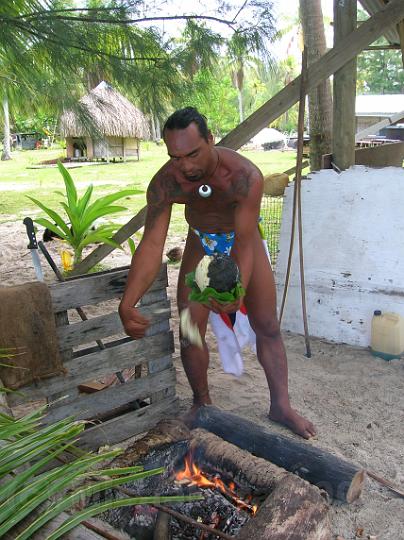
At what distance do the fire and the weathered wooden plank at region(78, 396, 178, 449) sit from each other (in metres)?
0.64

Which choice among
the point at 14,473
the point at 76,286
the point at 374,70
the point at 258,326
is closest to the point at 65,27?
the point at 76,286

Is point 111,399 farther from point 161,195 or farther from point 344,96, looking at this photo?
point 344,96

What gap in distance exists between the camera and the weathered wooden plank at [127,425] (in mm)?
2662

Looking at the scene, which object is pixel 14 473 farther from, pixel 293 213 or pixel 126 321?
pixel 293 213

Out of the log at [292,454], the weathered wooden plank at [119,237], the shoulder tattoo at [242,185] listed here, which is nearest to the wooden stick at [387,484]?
the log at [292,454]

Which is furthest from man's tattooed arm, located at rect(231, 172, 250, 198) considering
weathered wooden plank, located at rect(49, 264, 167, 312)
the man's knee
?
the man's knee

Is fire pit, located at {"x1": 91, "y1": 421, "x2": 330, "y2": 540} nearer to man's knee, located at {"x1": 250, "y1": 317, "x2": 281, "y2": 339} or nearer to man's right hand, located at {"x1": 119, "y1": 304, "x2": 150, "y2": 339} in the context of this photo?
man's right hand, located at {"x1": 119, "y1": 304, "x2": 150, "y2": 339}

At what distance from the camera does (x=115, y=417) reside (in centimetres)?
289

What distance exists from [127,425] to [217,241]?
1.10 meters

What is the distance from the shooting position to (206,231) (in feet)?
9.25

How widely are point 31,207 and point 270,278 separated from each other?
9336 millimetres

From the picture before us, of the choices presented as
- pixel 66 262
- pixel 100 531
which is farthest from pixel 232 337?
pixel 66 262

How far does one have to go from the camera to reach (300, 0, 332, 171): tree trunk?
5.76 m

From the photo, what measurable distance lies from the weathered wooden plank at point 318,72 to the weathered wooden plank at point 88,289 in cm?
137
